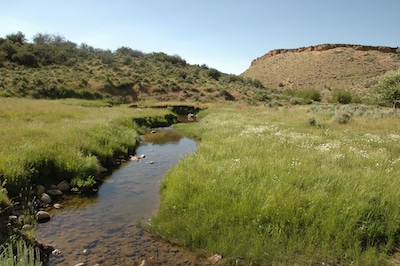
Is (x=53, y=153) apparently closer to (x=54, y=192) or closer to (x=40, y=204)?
(x=54, y=192)

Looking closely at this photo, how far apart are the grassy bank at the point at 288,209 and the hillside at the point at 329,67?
76.5 meters

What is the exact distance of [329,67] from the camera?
10312cm

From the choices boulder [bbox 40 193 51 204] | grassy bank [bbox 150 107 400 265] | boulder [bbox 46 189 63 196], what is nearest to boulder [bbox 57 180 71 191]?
boulder [bbox 46 189 63 196]

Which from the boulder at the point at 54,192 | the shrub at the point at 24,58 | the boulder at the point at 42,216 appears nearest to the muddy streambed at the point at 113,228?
the boulder at the point at 42,216

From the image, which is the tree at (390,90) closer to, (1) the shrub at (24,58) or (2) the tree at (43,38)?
(1) the shrub at (24,58)

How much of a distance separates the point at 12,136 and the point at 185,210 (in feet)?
28.0

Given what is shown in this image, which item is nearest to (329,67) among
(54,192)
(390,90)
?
(390,90)

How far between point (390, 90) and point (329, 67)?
7534 cm

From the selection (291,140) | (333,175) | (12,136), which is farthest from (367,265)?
(12,136)

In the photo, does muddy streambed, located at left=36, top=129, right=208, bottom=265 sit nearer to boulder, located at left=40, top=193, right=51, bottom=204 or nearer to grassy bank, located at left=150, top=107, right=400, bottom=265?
boulder, located at left=40, top=193, right=51, bottom=204

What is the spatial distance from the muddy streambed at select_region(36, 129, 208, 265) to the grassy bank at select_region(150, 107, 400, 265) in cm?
54

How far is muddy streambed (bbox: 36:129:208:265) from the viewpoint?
21.8 feet

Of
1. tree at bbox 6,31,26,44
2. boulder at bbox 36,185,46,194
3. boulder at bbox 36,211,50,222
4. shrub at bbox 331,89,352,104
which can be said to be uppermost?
tree at bbox 6,31,26,44

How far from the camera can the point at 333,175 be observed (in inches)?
357
